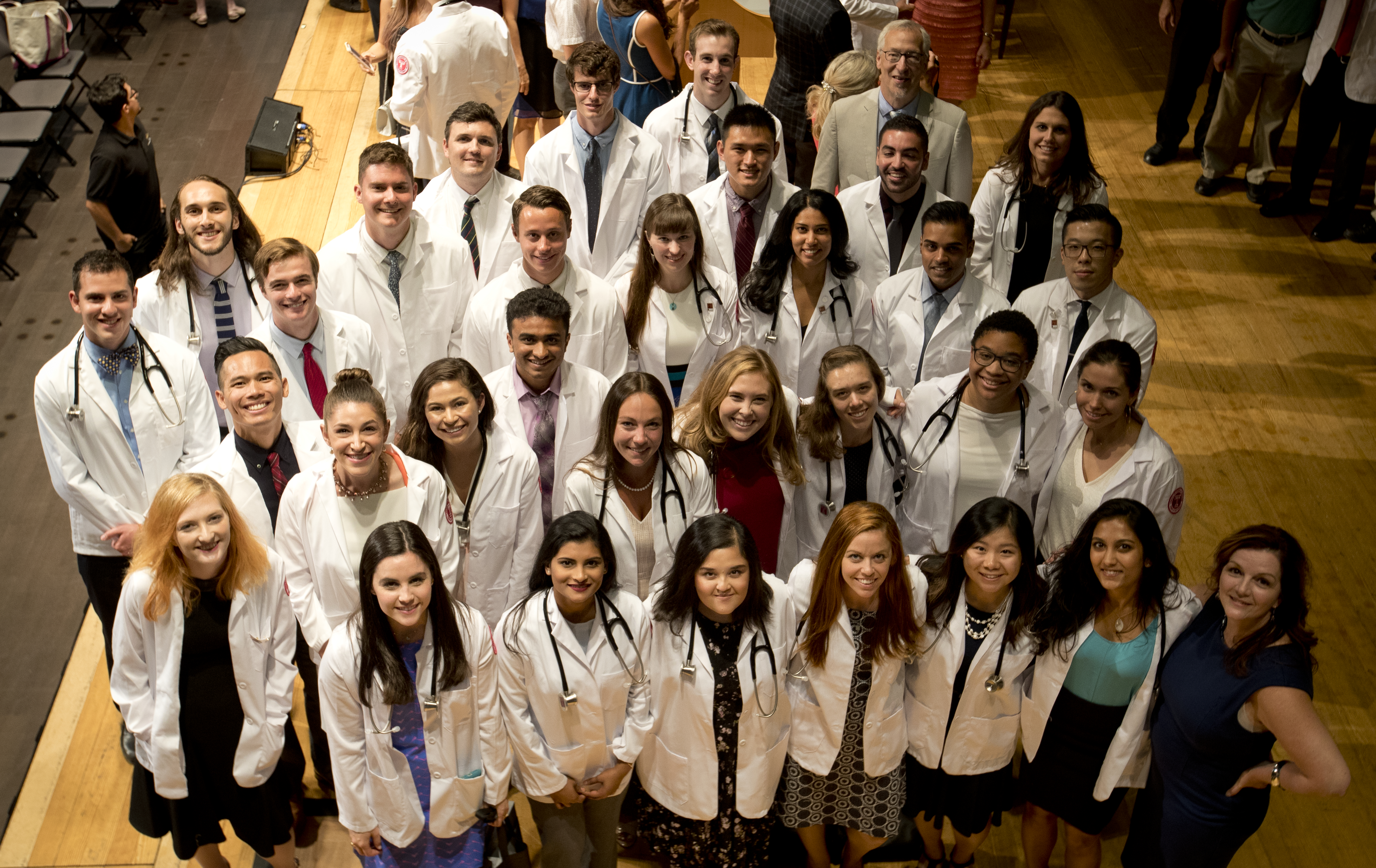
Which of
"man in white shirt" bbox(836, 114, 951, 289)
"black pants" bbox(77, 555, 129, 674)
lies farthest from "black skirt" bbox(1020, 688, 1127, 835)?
"black pants" bbox(77, 555, 129, 674)

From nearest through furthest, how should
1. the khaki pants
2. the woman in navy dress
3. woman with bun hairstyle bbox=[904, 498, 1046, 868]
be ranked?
the woman in navy dress < woman with bun hairstyle bbox=[904, 498, 1046, 868] < the khaki pants

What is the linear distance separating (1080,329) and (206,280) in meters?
3.07

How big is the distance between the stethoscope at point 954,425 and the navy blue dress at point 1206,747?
0.80 metres

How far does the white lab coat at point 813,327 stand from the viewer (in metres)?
4.29

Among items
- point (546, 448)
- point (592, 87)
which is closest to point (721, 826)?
point (546, 448)

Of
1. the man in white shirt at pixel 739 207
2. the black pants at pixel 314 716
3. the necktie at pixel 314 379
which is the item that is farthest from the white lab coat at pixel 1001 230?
the black pants at pixel 314 716

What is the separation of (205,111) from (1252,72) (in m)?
6.20

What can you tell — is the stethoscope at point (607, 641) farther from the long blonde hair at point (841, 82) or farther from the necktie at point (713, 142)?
the long blonde hair at point (841, 82)

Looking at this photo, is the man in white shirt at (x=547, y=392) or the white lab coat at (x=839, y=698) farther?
the man in white shirt at (x=547, y=392)

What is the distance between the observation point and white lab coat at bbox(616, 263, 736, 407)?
4.23m

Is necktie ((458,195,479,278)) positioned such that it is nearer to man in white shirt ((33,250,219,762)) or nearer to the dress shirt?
man in white shirt ((33,250,219,762))

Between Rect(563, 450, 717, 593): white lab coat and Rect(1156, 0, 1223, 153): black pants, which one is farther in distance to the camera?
Rect(1156, 0, 1223, 153): black pants

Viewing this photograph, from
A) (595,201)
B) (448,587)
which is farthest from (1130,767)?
(595,201)

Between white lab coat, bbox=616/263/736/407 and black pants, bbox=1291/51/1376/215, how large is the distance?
3806mm
